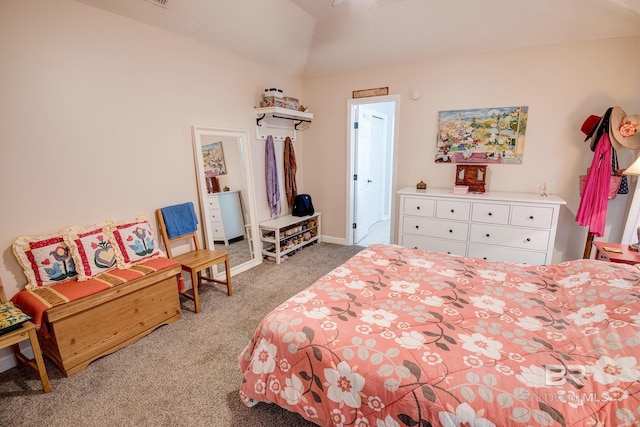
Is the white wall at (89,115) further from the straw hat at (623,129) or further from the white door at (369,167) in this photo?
the straw hat at (623,129)

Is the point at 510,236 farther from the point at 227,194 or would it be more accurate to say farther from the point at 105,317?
the point at 105,317

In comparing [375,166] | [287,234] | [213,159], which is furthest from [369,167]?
[213,159]

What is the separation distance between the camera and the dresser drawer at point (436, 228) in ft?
10.4

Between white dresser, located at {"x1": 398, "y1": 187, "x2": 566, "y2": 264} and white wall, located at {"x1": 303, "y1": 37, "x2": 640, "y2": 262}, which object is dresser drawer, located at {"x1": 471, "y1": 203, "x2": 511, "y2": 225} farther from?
white wall, located at {"x1": 303, "y1": 37, "x2": 640, "y2": 262}

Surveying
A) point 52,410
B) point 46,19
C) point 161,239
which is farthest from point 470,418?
point 46,19

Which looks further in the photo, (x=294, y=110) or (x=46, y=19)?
(x=294, y=110)

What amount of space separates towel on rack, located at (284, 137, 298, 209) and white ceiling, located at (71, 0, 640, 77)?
1058 millimetres

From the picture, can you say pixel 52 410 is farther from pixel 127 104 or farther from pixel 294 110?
pixel 294 110

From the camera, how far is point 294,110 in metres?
3.84

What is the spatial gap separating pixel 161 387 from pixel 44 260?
3.81ft

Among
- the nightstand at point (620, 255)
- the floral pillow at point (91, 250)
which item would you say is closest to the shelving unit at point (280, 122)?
the floral pillow at point (91, 250)

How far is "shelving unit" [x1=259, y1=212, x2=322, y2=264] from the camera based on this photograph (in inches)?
146

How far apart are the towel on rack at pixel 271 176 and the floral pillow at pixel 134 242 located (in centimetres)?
164

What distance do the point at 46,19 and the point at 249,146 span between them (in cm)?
193
